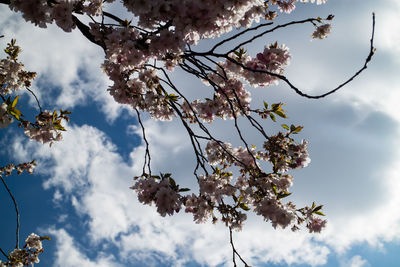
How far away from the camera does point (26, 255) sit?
4.92m

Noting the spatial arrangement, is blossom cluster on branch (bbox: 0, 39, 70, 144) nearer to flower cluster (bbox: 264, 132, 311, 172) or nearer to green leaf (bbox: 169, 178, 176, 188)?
green leaf (bbox: 169, 178, 176, 188)

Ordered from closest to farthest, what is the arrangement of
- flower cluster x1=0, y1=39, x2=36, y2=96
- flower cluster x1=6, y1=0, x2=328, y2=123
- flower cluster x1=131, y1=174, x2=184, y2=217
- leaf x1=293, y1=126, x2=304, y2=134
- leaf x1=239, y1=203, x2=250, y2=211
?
flower cluster x1=6, y1=0, x2=328, y2=123, flower cluster x1=131, y1=174, x2=184, y2=217, leaf x1=239, y1=203, x2=250, y2=211, leaf x1=293, y1=126, x2=304, y2=134, flower cluster x1=0, y1=39, x2=36, y2=96

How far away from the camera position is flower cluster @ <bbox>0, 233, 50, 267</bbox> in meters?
4.39

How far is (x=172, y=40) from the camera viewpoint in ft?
9.10

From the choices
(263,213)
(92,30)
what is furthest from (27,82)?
(263,213)

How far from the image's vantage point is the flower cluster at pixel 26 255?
14.4 feet

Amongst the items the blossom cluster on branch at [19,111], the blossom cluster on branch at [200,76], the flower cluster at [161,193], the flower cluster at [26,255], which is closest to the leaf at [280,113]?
the blossom cluster on branch at [200,76]

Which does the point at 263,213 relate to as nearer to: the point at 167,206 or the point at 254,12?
the point at 167,206

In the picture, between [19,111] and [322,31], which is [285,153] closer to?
[322,31]

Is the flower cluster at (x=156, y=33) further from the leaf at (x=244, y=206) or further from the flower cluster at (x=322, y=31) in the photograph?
the leaf at (x=244, y=206)

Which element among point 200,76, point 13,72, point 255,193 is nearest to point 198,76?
point 200,76

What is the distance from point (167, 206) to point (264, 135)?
5.37 ft

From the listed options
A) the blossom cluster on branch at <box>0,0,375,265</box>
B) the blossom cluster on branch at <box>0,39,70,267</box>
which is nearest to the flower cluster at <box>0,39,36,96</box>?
the blossom cluster on branch at <box>0,39,70,267</box>

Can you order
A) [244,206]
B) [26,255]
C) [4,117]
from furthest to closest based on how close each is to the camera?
1. [26,255]
2. [244,206]
3. [4,117]
